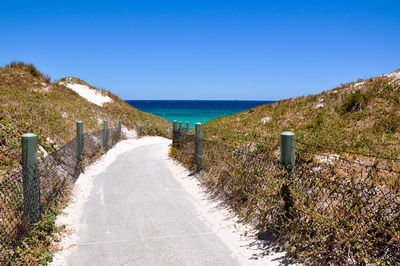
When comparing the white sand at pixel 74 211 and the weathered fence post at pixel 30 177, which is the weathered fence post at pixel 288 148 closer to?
the white sand at pixel 74 211

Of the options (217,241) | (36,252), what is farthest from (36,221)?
(217,241)

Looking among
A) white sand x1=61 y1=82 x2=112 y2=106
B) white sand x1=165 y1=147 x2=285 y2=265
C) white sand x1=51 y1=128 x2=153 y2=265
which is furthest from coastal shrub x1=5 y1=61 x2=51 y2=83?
white sand x1=165 y1=147 x2=285 y2=265

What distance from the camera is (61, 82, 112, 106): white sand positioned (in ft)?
104

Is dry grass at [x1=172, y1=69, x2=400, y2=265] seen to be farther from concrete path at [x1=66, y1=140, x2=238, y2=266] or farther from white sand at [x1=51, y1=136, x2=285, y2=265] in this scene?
concrete path at [x1=66, y1=140, x2=238, y2=266]

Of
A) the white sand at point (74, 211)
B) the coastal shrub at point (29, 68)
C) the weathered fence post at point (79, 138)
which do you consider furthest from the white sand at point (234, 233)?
the coastal shrub at point (29, 68)

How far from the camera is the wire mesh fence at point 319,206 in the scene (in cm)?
353

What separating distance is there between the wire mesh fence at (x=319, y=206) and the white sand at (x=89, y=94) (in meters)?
27.6

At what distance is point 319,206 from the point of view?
421 cm

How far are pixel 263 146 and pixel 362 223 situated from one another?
4.80 metres

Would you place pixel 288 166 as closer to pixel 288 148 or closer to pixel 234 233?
pixel 288 148

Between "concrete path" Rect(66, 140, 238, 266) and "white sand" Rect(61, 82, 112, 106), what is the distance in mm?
25101

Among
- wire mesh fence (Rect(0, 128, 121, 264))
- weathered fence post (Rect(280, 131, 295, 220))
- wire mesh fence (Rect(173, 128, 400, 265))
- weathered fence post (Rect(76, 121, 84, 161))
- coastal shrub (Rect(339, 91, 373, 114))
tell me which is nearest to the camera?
wire mesh fence (Rect(173, 128, 400, 265))

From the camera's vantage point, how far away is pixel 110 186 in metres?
8.20

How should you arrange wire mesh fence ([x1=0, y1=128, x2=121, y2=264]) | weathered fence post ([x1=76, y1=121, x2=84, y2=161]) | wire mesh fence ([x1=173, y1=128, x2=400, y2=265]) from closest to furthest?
1. wire mesh fence ([x1=173, y1=128, x2=400, y2=265])
2. wire mesh fence ([x1=0, y1=128, x2=121, y2=264])
3. weathered fence post ([x1=76, y1=121, x2=84, y2=161])
